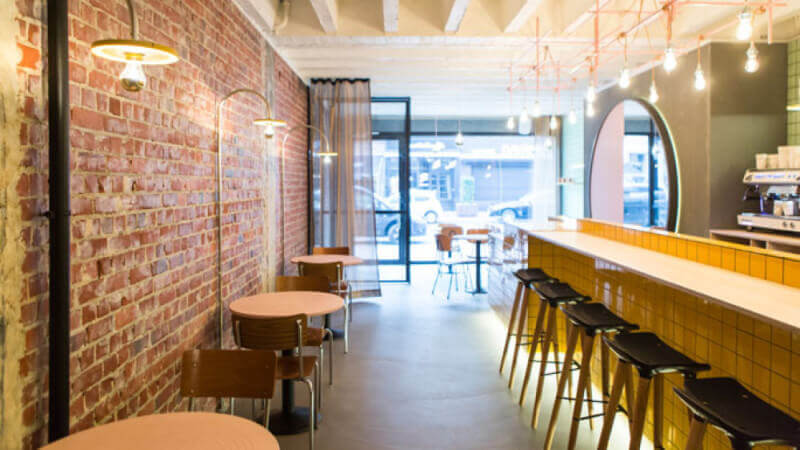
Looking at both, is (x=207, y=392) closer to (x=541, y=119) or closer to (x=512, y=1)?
(x=512, y=1)

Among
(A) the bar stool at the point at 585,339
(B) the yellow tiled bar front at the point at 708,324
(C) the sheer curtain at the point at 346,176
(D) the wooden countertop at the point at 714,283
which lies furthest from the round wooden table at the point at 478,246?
(A) the bar stool at the point at 585,339

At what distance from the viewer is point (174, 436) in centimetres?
178

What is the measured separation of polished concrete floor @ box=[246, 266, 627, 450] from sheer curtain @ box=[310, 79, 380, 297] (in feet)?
4.57

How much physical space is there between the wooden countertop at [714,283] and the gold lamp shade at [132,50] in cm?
212

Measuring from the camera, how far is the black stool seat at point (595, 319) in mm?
2881

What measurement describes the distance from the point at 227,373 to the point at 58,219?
926mm

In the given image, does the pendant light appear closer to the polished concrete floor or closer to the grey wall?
the polished concrete floor

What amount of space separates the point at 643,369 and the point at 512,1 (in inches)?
138

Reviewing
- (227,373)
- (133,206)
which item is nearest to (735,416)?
(227,373)

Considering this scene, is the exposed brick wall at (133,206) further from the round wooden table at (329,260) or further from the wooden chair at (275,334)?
the round wooden table at (329,260)

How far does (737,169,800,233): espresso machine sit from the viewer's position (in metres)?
4.82

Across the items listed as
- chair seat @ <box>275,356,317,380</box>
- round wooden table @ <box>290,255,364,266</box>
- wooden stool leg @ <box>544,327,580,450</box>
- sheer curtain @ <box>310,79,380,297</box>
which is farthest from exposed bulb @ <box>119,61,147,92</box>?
sheer curtain @ <box>310,79,380,297</box>

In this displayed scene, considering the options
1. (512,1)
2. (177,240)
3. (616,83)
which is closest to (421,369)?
(177,240)

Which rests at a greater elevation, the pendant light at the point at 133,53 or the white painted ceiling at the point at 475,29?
the white painted ceiling at the point at 475,29
